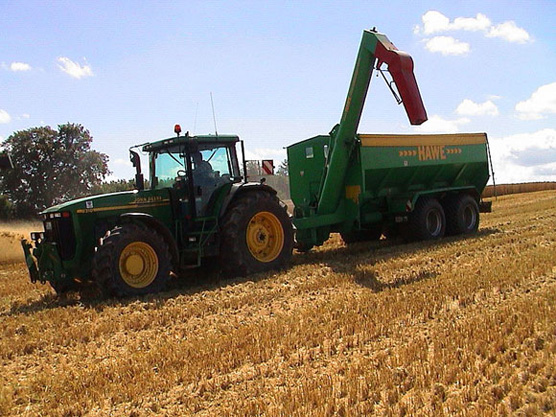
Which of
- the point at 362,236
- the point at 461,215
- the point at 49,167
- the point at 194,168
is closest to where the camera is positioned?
the point at 194,168

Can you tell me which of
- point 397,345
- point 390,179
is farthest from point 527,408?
point 390,179

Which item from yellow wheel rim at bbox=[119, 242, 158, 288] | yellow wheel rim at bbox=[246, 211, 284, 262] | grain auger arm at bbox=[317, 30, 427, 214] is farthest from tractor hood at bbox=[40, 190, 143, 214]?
grain auger arm at bbox=[317, 30, 427, 214]

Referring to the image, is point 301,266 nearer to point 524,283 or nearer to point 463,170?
point 524,283

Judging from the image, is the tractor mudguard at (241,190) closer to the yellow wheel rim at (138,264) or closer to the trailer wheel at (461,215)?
the yellow wheel rim at (138,264)

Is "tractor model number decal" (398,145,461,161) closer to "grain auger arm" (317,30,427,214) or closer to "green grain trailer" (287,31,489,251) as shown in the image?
"green grain trailer" (287,31,489,251)

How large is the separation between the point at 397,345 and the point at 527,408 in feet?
4.47

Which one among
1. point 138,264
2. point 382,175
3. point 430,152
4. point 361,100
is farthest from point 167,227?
point 430,152

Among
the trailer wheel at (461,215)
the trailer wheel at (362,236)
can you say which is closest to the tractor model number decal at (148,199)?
the trailer wheel at (362,236)

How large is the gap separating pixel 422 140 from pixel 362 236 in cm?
248

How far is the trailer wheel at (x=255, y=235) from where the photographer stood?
7.80 meters

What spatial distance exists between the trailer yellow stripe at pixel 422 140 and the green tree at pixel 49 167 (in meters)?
24.6

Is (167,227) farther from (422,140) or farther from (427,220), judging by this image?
(422,140)

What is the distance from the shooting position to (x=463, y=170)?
40.2ft

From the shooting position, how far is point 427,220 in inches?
437
